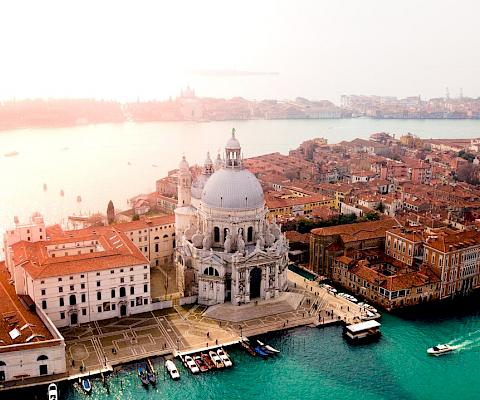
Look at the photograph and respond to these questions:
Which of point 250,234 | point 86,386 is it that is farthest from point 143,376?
point 250,234

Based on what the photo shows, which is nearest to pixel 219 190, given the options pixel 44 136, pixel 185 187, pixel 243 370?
pixel 185 187

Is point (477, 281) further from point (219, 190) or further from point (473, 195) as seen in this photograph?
point (473, 195)

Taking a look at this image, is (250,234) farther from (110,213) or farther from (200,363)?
(110,213)

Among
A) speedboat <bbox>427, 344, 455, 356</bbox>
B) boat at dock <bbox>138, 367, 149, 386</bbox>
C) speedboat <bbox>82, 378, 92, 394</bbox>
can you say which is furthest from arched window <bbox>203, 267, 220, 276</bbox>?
speedboat <bbox>427, 344, 455, 356</bbox>

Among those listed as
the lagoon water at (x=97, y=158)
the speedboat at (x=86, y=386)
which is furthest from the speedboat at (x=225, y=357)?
the lagoon water at (x=97, y=158)

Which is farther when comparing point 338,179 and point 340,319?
point 338,179

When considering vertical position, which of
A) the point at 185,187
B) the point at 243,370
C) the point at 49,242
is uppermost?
the point at 185,187
